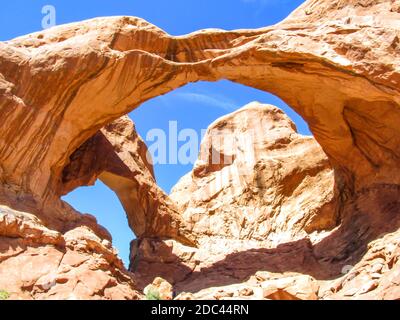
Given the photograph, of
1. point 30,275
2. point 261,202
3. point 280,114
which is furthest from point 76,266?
point 280,114

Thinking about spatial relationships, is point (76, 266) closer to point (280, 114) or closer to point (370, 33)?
point (370, 33)

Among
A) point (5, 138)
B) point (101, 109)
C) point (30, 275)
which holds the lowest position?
point (30, 275)

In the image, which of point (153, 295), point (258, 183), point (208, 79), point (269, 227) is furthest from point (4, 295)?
point (258, 183)

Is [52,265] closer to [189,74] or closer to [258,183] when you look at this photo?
[189,74]

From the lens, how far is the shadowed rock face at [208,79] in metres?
14.5

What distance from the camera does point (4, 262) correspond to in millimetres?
12000

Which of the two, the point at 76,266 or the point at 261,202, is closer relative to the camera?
the point at 76,266

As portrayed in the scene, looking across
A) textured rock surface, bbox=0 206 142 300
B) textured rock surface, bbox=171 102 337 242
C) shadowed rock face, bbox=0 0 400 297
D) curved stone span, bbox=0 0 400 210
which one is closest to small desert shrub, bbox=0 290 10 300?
textured rock surface, bbox=0 206 142 300

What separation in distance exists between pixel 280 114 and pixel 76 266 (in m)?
16.4

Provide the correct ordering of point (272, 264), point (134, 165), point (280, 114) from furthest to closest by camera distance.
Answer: point (280, 114) → point (134, 165) → point (272, 264)

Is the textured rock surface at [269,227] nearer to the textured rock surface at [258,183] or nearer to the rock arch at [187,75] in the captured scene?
the textured rock surface at [258,183]

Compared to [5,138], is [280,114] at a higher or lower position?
higher

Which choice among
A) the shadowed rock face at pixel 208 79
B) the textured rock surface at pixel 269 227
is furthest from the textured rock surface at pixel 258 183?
the shadowed rock face at pixel 208 79

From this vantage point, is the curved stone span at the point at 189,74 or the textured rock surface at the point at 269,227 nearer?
the textured rock surface at the point at 269,227
